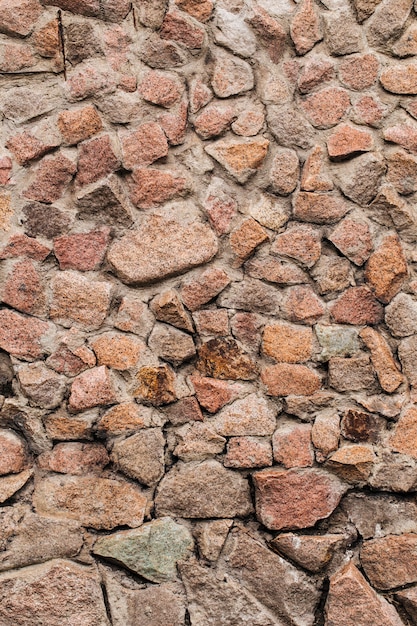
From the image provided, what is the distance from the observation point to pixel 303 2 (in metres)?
2.43

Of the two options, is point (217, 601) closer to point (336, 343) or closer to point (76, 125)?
point (336, 343)

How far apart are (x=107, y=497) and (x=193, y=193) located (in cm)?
101

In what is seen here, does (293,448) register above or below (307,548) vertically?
above

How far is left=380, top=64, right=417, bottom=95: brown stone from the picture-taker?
2.38 meters

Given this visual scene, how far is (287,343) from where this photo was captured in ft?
7.53

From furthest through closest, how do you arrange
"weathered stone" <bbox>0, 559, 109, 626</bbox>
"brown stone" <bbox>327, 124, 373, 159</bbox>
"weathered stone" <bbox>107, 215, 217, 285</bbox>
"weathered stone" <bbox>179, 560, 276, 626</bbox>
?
"brown stone" <bbox>327, 124, 373, 159</bbox> → "weathered stone" <bbox>107, 215, 217, 285</bbox> → "weathered stone" <bbox>179, 560, 276, 626</bbox> → "weathered stone" <bbox>0, 559, 109, 626</bbox>

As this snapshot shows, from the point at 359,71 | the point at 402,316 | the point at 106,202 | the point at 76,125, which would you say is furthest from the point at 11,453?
the point at 359,71

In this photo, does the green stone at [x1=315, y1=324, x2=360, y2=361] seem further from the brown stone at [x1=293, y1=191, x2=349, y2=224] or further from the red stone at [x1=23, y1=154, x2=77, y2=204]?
the red stone at [x1=23, y1=154, x2=77, y2=204]

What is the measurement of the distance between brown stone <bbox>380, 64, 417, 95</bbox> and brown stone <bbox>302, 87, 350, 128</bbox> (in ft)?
0.46

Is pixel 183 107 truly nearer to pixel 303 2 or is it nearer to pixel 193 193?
pixel 193 193

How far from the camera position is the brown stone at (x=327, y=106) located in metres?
2.38

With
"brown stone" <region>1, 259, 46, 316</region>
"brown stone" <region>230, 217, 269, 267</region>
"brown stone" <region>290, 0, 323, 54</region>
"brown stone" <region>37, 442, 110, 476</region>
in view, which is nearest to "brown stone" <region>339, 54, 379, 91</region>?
"brown stone" <region>290, 0, 323, 54</region>

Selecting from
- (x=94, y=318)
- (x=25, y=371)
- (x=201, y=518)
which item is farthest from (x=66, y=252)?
(x=201, y=518)

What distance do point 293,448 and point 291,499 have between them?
0.52ft
